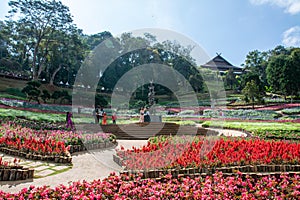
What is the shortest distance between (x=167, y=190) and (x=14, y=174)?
297 cm

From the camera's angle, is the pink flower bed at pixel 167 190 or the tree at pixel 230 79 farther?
the tree at pixel 230 79

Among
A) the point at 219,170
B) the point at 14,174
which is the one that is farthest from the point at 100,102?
the point at 219,170

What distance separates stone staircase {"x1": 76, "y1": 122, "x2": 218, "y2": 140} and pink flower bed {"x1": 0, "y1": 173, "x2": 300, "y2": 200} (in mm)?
7672

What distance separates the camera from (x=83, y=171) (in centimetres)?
543

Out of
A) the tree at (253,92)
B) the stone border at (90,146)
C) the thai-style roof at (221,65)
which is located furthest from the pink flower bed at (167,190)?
the thai-style roof at (221,65)

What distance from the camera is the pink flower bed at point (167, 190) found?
11.3 ft

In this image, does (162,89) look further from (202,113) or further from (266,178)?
(266,178)

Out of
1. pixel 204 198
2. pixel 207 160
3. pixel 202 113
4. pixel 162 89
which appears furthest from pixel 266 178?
pixel 162 89

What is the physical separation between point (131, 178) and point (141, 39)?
115 ft

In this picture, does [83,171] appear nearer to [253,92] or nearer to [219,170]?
[219,170]

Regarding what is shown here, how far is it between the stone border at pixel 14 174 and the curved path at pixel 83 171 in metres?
0.13

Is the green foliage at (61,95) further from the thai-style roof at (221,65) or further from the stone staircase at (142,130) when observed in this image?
the thai-style roof at (221,65)

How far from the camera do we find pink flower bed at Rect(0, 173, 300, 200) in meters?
3.45

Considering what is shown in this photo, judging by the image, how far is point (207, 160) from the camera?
5066 millimetres
